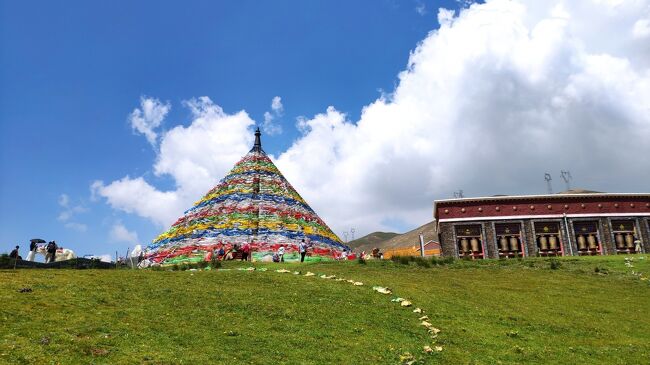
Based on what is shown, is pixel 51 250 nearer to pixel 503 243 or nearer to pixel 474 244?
pixel 474 244

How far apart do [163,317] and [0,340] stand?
5284 millimetres

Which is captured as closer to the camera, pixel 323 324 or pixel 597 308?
pixel 323 324

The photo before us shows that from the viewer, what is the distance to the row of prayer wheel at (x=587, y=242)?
5572 cm

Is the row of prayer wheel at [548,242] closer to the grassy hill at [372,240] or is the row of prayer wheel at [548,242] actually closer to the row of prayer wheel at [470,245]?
the row of prayer wheel at [470,245]

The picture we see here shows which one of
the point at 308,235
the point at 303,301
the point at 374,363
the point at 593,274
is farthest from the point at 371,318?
the point at 308,235

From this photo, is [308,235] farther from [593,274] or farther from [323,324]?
[323,324]

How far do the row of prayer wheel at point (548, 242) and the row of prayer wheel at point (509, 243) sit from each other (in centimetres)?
280

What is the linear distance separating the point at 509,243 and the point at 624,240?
13.8 m

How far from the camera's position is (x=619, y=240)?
56.4 meters

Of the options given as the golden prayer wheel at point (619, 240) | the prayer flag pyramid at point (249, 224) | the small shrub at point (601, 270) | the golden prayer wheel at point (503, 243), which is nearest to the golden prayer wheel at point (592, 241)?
the golden prayer wheel at point (619, 240)

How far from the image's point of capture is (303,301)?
21719 mm

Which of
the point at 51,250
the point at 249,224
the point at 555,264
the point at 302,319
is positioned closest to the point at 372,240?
the point at 249,224

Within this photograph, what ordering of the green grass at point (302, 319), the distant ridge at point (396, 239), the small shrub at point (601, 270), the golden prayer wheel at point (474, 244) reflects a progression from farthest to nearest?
the distant ridge at point (396, 239)
the golden prayer wheel at point (474, 244)
the small shrub at point (601, 270)
the green grass at point (302, 319)

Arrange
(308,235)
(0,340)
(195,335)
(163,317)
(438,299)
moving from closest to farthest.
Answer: (0,340)
(195,335)
(163,317)
(438,299)
(308,235)
